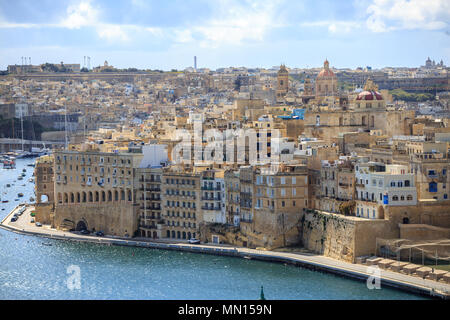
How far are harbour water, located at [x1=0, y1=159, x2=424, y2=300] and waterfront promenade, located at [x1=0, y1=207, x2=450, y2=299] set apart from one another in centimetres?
30

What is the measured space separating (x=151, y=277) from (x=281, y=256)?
4956 mm

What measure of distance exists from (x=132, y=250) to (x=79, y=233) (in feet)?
14.6

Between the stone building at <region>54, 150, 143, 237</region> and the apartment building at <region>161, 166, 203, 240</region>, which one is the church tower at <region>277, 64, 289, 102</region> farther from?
the apartment building at <region>161, 166, 203, 240</region>

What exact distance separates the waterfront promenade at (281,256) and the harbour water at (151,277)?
0.99 ft

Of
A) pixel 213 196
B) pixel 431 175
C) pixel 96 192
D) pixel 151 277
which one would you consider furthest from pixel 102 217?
pixel 431 175

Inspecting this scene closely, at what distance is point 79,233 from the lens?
4528 cm

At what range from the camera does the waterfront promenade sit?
32.5m

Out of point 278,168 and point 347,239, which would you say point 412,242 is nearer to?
point 347,239

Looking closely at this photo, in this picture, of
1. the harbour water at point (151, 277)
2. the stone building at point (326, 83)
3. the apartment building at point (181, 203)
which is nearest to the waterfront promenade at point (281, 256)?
the harbour water at point (151, 277)

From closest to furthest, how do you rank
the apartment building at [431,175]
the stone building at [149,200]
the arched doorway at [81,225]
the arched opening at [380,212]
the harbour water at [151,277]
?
the harbour water at [151,277], the arched opening at [380,212], the apartment building at [431,175], the stone building at [149,200], the arched doorway at [81,225]

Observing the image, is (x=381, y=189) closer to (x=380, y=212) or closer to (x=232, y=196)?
(x=380, y=212)

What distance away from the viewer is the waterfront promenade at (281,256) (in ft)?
107

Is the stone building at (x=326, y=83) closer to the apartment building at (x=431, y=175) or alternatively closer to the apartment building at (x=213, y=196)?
the apartment building at (x=213, y=196)

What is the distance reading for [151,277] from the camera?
122 feet
